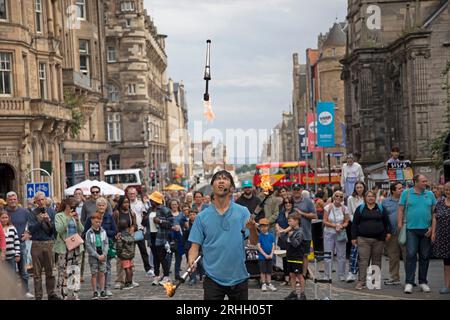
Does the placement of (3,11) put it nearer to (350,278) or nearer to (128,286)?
(128,286)

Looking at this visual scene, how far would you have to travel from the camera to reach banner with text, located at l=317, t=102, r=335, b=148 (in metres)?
33.4

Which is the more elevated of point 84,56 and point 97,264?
point 84,56

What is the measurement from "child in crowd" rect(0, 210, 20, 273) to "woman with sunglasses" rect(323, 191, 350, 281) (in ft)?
18.7

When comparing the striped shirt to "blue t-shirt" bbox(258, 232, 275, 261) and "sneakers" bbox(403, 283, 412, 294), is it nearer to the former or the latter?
"blue t-shirt" bbox(258, 232, 275, 261)

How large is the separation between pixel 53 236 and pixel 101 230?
2.78 feet

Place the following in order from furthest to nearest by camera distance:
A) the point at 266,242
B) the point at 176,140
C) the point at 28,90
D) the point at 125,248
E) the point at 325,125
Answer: the point at 176,140
the point at 325,125
the point at 28,90
the point at 125,248
the point at 266,242

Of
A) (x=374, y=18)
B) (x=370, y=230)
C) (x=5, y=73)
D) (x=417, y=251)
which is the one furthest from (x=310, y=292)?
(x=374, y=18)

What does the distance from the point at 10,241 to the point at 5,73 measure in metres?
19.0

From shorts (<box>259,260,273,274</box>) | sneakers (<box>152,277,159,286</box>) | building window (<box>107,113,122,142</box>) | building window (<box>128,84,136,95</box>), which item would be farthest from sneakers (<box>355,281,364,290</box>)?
building window (<box>128,84,136,95</box>)

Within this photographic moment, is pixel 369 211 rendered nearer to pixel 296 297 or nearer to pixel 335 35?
pixel 296 297

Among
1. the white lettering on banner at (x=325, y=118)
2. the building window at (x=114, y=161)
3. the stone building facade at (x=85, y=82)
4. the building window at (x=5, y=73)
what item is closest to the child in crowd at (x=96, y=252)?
the building window at (x=5, y=73)

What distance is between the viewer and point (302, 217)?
15.8m

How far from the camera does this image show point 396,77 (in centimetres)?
4897
